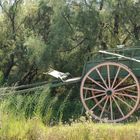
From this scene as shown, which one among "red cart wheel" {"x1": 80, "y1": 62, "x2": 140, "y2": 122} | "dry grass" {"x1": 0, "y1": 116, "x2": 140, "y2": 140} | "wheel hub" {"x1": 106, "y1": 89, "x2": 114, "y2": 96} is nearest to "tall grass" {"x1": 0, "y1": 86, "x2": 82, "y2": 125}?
"dry grass" {"x1": 0, "y1": 116, "x2": 140, "y2": 140}

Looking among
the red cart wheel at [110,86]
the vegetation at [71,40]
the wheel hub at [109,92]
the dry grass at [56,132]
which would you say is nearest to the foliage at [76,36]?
the vegetation at [71,40]

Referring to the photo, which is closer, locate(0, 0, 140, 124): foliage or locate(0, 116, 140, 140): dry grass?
locate(0, 116, 140, 140): dry grass

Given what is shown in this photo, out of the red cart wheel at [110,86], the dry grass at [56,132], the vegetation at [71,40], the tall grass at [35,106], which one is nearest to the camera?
the dry grass at [56,132]

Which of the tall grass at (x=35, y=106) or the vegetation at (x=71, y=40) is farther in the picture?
the vegetation at (x=71, y=40)

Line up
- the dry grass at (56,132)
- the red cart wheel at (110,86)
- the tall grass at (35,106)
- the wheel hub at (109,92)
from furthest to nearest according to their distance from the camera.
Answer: the wheel hub at (109,92) → the red cart wheel at (110,86) → the tall grass at (35,106) → the dry grass at (56,132)

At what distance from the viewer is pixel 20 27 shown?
18594 millimetres

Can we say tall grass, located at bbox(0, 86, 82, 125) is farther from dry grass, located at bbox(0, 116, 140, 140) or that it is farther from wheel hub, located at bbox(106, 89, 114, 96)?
wheel hub, located at bbox(106, 89, 114, 96)

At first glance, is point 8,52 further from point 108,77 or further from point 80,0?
point 108,77

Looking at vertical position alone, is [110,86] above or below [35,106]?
above

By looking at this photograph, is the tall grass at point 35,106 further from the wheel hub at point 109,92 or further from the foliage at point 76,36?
the wheel hub at point 109,92

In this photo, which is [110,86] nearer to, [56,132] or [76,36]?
[76,36]

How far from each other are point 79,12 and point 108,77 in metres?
3.70

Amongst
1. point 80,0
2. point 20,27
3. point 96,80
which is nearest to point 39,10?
point 20,27

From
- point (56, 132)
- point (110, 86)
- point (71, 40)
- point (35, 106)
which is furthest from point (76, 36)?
point (56, 132)
